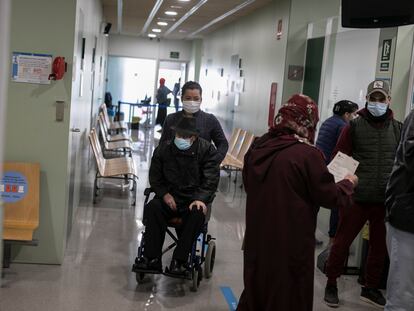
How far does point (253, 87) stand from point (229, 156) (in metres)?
1.25

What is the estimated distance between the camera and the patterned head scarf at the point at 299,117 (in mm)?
2754

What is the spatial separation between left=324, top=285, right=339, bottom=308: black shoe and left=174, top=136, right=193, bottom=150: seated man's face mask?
4.87 feet

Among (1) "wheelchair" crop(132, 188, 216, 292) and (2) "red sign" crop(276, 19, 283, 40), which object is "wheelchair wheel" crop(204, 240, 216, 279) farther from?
(2) "red sign" crop(276, 19, 283, 40)

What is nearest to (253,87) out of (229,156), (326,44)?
(229,156)

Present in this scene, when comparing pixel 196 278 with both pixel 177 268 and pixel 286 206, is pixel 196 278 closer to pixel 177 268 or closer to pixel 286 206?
pixel 177 268

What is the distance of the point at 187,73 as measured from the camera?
781 inches

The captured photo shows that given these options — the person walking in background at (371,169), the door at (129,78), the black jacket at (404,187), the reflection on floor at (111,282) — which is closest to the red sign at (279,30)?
the reflection on floor at (111,282)

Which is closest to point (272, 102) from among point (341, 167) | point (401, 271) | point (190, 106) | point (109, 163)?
point (109, 163)

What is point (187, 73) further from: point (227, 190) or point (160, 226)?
point (160, 226)

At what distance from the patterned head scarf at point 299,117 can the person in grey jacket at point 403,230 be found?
482mm

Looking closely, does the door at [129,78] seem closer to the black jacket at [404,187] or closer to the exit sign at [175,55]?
the exit sign at [175,55]

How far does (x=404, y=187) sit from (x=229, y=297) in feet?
5.89

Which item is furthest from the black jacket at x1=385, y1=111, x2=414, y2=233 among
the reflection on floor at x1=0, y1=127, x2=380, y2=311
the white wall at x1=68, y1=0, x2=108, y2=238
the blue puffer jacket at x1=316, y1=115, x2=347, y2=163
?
the white wall at x1=68, y1=0, x2=108, y2=238

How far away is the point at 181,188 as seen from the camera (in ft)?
13.9
